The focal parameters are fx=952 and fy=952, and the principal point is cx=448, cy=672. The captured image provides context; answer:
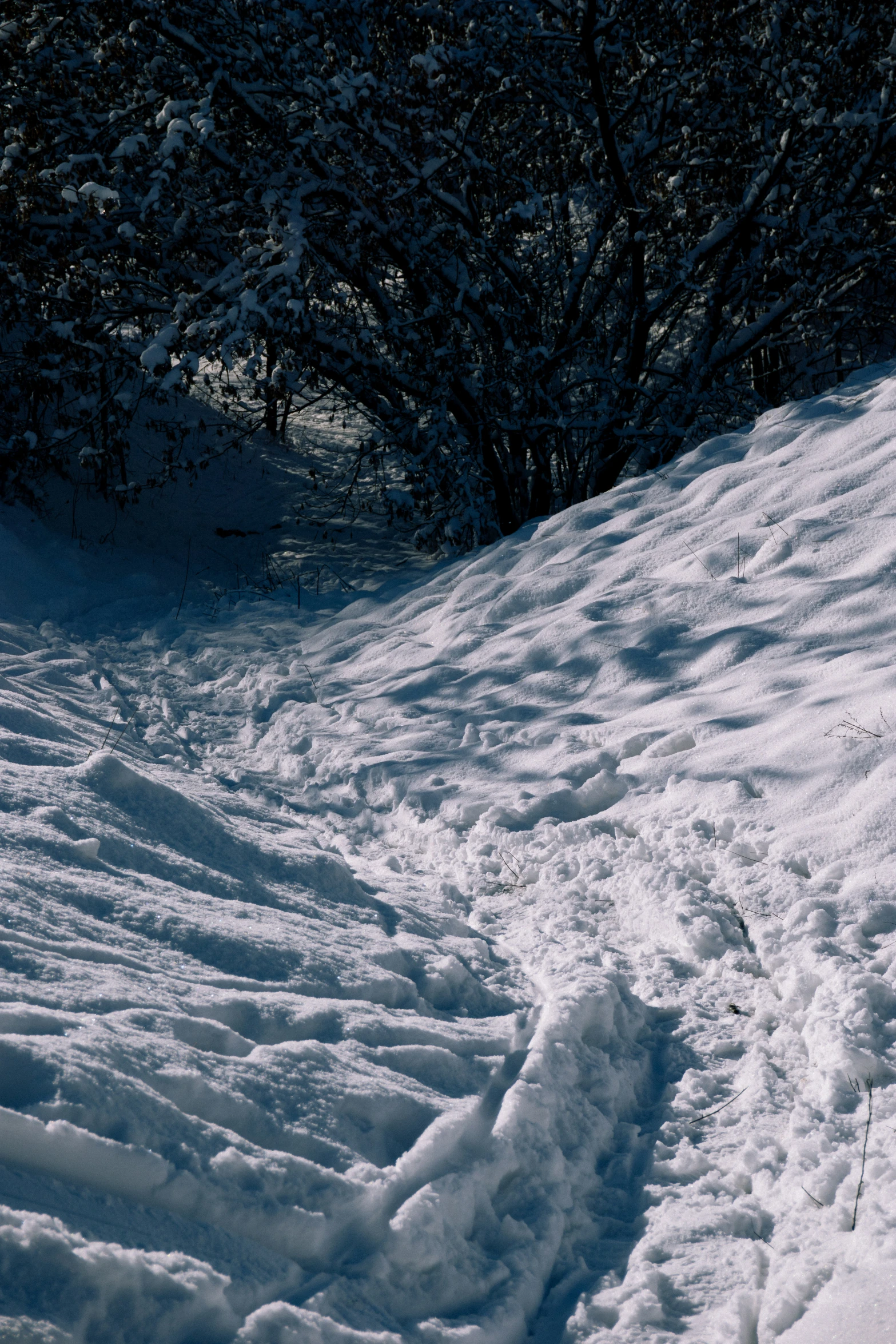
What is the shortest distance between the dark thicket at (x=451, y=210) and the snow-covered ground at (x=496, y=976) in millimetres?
2251

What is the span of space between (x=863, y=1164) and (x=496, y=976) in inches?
45.8

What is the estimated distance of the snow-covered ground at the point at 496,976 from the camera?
179cm

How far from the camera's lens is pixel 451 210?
6.59 m

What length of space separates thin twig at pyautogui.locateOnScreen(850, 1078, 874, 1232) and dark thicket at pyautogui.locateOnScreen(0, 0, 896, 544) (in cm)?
515

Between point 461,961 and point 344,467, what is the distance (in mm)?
9421

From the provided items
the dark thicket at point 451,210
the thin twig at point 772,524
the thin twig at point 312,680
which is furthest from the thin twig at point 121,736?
the thin twig at point 772,524

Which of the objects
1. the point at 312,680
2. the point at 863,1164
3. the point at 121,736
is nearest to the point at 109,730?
the point at 121,736

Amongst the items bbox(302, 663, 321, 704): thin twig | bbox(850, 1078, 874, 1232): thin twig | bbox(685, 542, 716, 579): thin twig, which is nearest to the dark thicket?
bbox(302, 663, 321, 704): thin twig

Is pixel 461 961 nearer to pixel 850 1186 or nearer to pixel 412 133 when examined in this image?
pixel 850 1186

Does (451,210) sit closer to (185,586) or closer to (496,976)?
(185,586)

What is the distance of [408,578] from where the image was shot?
729 cm

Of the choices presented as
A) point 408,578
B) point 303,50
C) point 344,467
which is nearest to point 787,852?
point 408,578

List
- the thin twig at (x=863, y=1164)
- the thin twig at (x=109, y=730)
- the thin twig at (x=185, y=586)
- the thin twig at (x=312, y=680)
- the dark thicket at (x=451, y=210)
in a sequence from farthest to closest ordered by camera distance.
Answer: the thin twig at (x=185, y=586), the dark thicket at (x=451, y=210), the thin twig at (x=312, y=680), the thin twig at (x=109, y=730), the thin twig at (x=863, y=1164)

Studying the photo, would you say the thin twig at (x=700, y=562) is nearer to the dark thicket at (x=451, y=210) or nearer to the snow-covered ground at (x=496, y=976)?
the snow-covered ground at (x=496, y=976)
